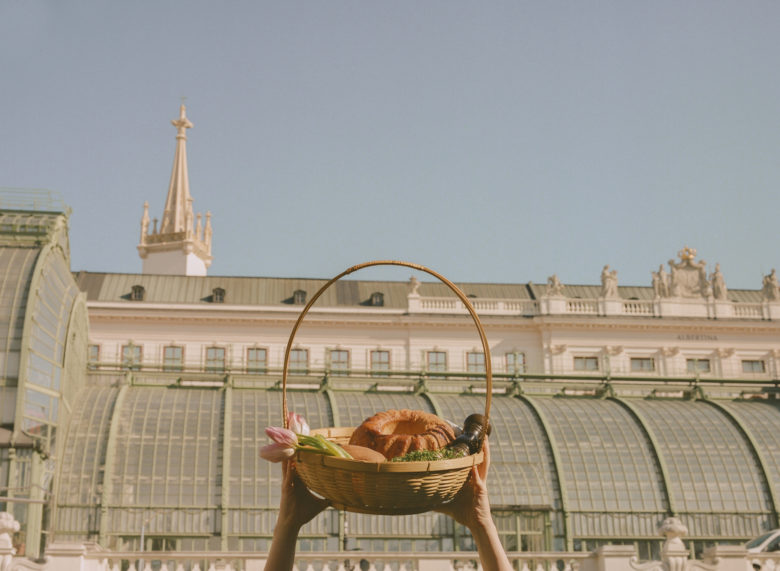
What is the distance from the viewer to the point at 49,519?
1166 inches

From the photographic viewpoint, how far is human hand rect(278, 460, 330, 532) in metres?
8.99

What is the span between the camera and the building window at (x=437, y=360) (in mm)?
70562

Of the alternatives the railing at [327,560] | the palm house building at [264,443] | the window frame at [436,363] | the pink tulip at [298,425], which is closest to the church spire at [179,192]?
the window frame at [436,363]

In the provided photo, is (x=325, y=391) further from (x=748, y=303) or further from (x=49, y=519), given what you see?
(x=748, y=303)

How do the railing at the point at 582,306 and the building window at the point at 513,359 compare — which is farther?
the railing at the point at 582,306

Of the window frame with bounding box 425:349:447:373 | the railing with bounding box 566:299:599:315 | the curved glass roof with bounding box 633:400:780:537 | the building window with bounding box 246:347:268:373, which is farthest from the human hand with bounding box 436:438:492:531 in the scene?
the railing with bounding box 566:299:599:315

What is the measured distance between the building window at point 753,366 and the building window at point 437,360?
63.2 feet

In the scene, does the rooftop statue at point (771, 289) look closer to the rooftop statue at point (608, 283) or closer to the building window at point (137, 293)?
the rooftop statue at point (608, 283)

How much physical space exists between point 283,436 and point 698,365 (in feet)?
219

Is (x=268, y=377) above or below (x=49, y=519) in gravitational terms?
above

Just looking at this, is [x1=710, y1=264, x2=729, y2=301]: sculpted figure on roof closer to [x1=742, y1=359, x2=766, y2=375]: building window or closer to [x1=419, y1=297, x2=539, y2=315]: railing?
[x1=742, y1=359, x2=766, y2=375]: building window

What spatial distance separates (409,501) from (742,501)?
26.1 m

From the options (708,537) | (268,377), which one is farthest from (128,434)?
(708,537)

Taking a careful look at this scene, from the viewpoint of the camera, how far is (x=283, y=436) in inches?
358
